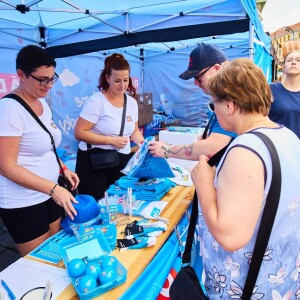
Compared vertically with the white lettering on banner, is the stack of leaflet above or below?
below

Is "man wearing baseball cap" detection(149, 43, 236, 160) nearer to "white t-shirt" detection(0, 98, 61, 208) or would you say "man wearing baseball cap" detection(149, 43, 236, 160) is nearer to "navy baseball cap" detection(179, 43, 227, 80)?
"navy baseball cap" detection(179, 43, 227, 80)

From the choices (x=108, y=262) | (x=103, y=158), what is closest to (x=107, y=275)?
(x=108, y=262)

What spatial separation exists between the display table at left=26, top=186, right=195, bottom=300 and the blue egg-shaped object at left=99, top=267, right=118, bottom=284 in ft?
0.17

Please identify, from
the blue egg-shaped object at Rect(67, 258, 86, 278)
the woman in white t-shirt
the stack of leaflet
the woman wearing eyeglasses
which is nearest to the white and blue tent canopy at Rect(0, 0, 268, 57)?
the woman in white t-shirt

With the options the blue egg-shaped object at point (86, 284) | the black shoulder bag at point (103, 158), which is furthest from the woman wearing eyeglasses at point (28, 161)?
the black shoulder bag at point (103, 158)

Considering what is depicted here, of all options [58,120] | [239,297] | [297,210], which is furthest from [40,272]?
[58,120]

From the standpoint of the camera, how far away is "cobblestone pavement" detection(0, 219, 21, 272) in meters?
2.52

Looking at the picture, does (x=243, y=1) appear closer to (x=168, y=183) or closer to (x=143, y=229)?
(x=168, y=183)

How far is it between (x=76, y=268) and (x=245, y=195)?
0.68 metres

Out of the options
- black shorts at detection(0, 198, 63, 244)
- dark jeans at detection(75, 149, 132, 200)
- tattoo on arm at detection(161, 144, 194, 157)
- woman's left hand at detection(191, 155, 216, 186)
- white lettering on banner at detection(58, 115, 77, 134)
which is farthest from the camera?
white lettering on banner at detection(58, 115, 77, 134)

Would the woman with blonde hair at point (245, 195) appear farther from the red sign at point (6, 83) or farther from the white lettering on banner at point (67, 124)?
the white lettering on banner at point (67, 124)

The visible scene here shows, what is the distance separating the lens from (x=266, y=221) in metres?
0.79

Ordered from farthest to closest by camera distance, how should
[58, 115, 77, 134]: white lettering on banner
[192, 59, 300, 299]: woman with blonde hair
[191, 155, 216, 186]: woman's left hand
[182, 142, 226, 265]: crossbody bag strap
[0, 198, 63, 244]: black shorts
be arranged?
[58, 115, 77, 134]: white lettering on banner, [0, 198, 63, 244]: black shorts, [182, 142, 226, 265]: crossbody bag strap, [191, 155, 216, 186]: woman's left hand, [192, 59, 300, 299]: woman with blonde hair

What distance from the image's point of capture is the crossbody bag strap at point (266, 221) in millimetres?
760
